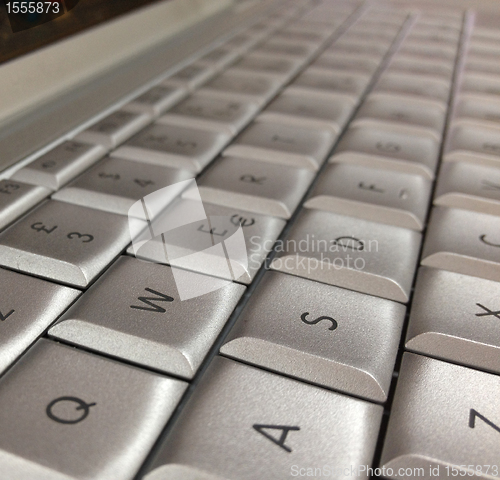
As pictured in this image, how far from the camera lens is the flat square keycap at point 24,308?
0.41 m

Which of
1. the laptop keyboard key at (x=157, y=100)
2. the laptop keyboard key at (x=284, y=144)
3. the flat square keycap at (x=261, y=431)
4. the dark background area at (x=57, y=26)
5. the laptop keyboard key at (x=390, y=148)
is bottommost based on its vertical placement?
the laptop keyboard key at (x=390, y=148)

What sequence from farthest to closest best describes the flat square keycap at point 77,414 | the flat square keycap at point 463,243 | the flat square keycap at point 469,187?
1. the flat square keycap at point 469,187
2. the flat square keycap at point 463,243
3. the flat square keycap at point 77,414

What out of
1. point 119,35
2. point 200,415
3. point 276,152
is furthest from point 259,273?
point 119,35

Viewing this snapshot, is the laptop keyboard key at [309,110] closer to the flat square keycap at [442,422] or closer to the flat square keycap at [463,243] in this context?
the flat square keycap at [463,243]

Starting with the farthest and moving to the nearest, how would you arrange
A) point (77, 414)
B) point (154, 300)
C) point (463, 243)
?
1. point (463, 243)
2. point (154, 300)
3. point (77, 414)

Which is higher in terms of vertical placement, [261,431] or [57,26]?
[57,26]

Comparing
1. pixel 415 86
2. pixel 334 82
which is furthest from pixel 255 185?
pixel 415 86

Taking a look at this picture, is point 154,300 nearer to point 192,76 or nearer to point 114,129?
point 114,129

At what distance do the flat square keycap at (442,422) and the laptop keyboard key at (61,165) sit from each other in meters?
0.50

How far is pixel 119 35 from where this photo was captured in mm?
937

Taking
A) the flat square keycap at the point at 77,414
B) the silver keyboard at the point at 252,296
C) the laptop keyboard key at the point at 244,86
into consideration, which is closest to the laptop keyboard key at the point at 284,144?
the silver keyboard at the point at 252,296

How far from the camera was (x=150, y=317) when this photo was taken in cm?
45

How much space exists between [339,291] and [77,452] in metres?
0.29

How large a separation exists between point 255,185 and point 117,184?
194 mm
